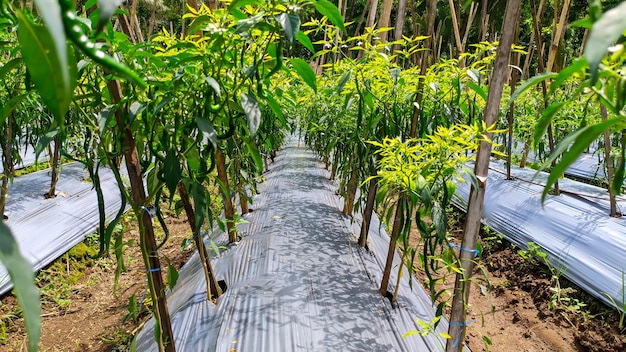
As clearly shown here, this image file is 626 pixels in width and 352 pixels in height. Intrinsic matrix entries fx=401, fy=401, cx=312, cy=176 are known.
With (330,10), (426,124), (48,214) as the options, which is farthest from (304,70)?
(48,214)

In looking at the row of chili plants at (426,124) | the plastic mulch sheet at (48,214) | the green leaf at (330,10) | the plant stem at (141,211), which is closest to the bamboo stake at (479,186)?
the row of chili plants at (426,124)

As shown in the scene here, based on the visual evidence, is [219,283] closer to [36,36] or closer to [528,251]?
[36,36]

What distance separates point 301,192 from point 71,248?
1815 millimetres

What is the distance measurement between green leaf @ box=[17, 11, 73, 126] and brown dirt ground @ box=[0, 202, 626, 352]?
1563 millimetres

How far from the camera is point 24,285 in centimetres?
23

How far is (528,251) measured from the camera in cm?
278

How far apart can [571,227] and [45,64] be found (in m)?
3.00

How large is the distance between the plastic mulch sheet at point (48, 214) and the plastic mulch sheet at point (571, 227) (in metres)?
2.52

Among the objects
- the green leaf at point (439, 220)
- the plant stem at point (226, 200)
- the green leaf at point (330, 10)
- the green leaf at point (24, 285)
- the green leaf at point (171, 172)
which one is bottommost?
the plant stem at point (226, 200)

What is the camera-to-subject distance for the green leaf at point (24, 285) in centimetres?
23

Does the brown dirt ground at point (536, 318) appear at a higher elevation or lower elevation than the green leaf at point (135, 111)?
lower

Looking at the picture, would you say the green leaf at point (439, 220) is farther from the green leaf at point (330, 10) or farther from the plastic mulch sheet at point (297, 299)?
the green leaf at point (330, 10)

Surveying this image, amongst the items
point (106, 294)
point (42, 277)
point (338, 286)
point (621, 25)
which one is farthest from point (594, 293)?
point (42, 277)

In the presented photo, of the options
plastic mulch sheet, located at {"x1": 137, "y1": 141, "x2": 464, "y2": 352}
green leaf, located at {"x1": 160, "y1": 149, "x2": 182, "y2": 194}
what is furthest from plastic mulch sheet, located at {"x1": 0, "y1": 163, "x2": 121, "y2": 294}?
green leaf, located at {"x1": 160, "y1": 149, "x2": 182, "y2": 194}
